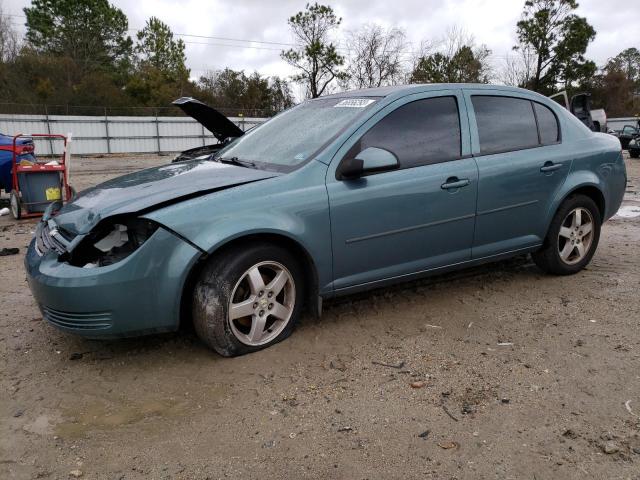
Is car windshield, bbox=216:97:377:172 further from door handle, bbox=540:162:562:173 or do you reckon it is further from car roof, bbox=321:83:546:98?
door handle, bbox=540:162:562:173

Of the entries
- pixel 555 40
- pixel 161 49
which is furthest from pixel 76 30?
pixel 555 40

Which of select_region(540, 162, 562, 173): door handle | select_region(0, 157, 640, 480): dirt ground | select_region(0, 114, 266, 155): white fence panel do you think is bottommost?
select_region(0, 157, 640, 480): dirt ground

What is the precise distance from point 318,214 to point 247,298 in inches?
26.1

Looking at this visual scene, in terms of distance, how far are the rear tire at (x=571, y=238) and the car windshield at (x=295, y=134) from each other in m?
1.99

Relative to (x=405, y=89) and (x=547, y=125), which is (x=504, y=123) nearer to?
(x=547, y=125)

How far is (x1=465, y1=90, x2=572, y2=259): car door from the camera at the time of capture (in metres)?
3.92

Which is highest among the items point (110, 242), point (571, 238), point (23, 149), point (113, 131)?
point (113, 131)

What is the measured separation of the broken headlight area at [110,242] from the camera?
2930 mm

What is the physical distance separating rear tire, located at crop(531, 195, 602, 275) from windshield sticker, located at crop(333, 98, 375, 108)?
1.92m

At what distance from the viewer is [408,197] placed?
3521 millimetres

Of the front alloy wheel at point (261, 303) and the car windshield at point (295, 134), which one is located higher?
the car windshield at point (295, 134)

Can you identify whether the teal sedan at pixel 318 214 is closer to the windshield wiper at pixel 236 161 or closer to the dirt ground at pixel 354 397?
the windshield wiper at pixel 236 161

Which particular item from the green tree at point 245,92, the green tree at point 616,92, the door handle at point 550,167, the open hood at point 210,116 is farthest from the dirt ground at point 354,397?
the green tree at point 616,92

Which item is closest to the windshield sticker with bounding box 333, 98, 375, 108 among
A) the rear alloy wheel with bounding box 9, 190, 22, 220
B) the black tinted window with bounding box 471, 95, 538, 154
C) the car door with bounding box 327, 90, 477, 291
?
the car door with bounding box 327, 90, 477, 291
